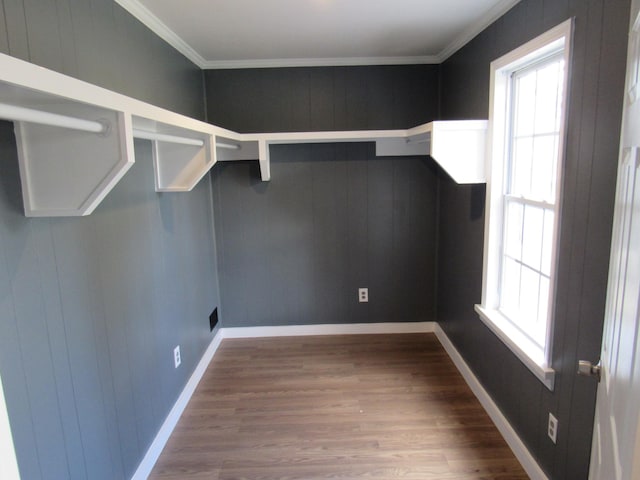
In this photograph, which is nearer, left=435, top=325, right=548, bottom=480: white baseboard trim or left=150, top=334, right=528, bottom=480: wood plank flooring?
left=435, top=325, right=548, bottom=480: white baseboard trim

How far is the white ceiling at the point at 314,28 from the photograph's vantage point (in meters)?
2.03

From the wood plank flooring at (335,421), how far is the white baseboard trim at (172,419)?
0.12 ft

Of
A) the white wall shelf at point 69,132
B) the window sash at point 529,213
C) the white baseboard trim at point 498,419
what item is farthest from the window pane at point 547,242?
the white wall shelf at point 69,132

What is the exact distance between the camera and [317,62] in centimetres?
308

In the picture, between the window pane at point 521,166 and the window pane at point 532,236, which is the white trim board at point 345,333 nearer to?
the window pane at point 532,236

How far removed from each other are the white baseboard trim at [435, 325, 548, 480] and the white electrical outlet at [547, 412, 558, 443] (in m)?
0.20

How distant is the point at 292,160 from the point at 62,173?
85.0 inches

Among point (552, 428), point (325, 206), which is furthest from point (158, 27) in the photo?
point (552, 428)

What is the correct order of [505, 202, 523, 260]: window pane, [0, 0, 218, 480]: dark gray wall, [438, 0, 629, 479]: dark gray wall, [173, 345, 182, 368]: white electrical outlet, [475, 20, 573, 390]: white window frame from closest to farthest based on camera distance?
[0, 0, 218, 480]: dark gray wall
[438, 0, 629, 479]: dark gray wall
[475, 20, 573, 390]: white window frame
[505, 202, 523, 260]: window pane
[173, 345, 182, 368]: white electrical outlet

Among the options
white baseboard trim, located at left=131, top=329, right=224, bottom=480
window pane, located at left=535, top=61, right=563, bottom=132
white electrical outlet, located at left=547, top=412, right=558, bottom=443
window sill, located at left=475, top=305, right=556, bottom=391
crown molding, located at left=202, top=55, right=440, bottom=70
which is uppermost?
crown molding, located at left=202, top=55, right=440, bottom=70

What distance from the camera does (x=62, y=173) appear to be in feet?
3.94

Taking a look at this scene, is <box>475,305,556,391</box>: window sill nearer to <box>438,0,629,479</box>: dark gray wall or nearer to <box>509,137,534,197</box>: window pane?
<box>438,0,629,479</box>: dark gray wall

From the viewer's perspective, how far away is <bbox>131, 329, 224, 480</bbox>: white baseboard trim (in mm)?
1934

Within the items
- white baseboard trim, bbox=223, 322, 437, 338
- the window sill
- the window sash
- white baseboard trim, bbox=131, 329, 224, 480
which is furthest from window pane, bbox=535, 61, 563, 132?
white baseboard trim, bbox=131, 329, 224, 480
